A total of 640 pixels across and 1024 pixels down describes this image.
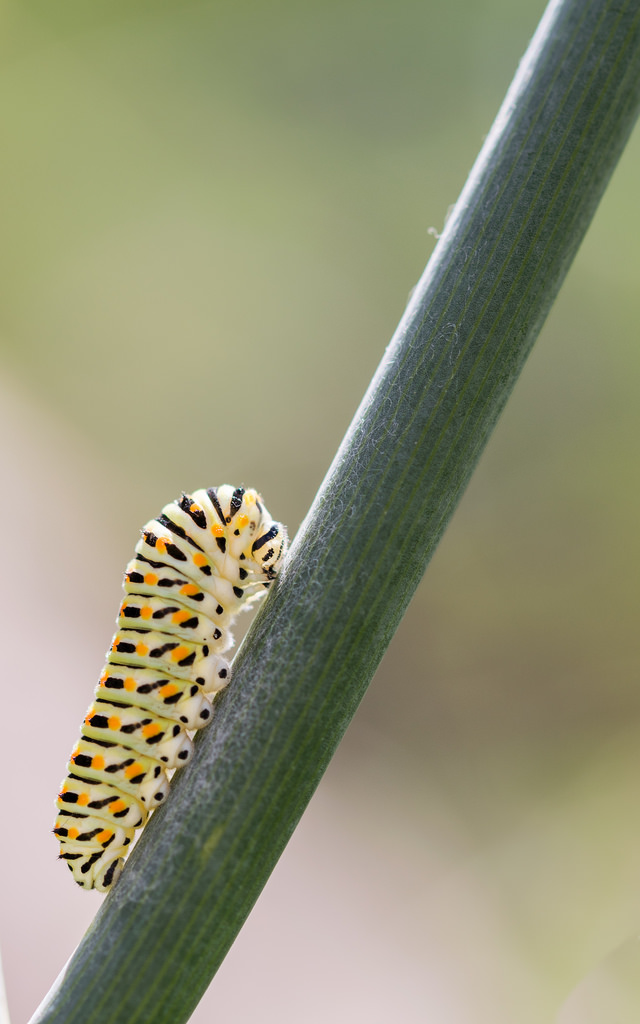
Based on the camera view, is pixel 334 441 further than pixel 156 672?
Yes

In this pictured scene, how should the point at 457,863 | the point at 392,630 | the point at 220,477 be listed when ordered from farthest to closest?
the point at 220,477 < the point at 457,863 < the point at 392,630

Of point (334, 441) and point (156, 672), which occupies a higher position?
point (334, 441)

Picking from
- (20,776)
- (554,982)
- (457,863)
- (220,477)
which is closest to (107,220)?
(220,477)

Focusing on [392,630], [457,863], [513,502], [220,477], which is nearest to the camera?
[392,630]

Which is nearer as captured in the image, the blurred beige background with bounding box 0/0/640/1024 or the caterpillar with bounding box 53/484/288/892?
the caterpillar with bounding box 53/484/288/892

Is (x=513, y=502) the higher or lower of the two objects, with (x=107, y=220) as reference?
lower

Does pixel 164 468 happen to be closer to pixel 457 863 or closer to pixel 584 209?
pixel 457 863
